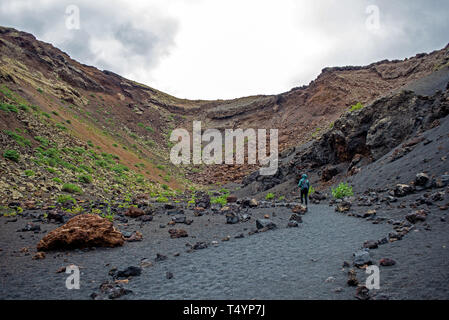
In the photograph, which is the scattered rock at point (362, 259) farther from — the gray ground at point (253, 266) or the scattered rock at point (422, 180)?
the scattered rock at point (422, 180)

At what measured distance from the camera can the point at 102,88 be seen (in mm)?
46281

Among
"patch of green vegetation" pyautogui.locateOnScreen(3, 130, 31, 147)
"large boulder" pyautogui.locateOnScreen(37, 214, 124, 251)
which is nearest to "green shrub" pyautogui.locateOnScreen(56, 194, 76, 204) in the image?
"patch of green vegetation" pyautogui.locateOnScreen(3, 130, 31, 147)

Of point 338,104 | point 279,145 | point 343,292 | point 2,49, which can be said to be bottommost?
point 343,292

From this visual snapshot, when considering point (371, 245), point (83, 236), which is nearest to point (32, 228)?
point (83, 236)

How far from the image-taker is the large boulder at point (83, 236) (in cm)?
575

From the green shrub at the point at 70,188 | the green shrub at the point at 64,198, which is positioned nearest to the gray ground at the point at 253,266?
the green shrub at the point at 64,198

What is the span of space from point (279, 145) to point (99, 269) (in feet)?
112

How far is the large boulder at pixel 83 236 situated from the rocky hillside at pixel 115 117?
5591 mm

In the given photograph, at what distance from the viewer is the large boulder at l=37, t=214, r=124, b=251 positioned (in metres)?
5.75

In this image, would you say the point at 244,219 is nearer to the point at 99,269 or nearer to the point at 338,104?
the point at 99,269

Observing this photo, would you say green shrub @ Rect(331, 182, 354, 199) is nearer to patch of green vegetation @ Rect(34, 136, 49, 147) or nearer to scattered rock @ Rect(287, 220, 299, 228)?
scattered rock @ Rect(287, 220, 299, 228)

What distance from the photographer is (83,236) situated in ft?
19.4
